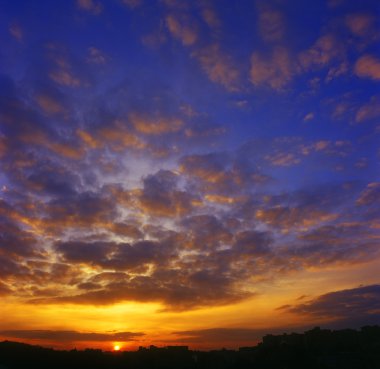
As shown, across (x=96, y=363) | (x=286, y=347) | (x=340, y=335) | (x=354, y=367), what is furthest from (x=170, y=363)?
(x=340, y=335)

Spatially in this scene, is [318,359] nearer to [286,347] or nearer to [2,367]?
[286,347]

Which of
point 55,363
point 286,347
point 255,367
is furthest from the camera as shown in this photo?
point 286,347

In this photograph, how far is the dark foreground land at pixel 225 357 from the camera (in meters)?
51.3

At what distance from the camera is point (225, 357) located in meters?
69.0

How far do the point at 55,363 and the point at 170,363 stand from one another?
2046 cm

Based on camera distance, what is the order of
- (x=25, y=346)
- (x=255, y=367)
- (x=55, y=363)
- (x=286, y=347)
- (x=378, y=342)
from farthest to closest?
(x=378, y=342) → (x=286, y=347) → (x=255, y=367) → (x=25, y=346) → (x=55, y=363)

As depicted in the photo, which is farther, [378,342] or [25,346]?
[378,342]

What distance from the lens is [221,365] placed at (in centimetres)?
6412

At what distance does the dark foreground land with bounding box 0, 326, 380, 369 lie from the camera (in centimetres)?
5134

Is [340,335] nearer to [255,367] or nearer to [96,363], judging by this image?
[255,367]

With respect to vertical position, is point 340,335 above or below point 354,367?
above

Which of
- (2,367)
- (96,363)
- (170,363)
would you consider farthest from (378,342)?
(2,367)

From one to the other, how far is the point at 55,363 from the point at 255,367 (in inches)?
1296

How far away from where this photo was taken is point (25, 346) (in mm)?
56938
